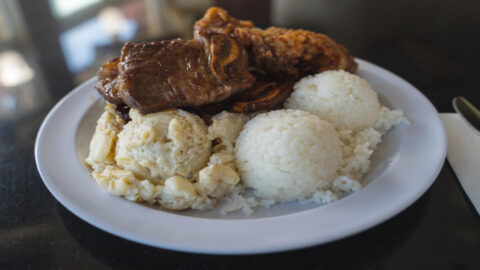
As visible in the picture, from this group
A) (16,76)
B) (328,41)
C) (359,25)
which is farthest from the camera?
(359,25)

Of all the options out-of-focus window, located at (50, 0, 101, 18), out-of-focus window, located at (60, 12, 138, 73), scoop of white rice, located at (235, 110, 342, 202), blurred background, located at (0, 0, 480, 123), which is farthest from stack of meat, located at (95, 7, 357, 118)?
out-of-focus window, located at (50, 0, 101, 18)

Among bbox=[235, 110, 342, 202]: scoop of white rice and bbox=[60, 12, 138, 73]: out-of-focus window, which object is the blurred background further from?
bbox=[235, 110, 342, 202]: scoop of white rice

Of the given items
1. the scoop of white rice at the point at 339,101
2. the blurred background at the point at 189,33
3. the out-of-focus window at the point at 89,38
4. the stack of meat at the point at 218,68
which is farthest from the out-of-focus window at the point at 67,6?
the scoop of white rice at the point at 339,101

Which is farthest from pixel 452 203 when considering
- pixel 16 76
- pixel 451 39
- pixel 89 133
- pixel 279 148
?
pixel 16 76

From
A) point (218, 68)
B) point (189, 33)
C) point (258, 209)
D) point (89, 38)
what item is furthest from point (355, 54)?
point (89, 38)

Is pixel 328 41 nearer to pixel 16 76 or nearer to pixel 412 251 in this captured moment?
pixel 412 251

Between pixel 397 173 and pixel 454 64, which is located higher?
pixel 397 173
